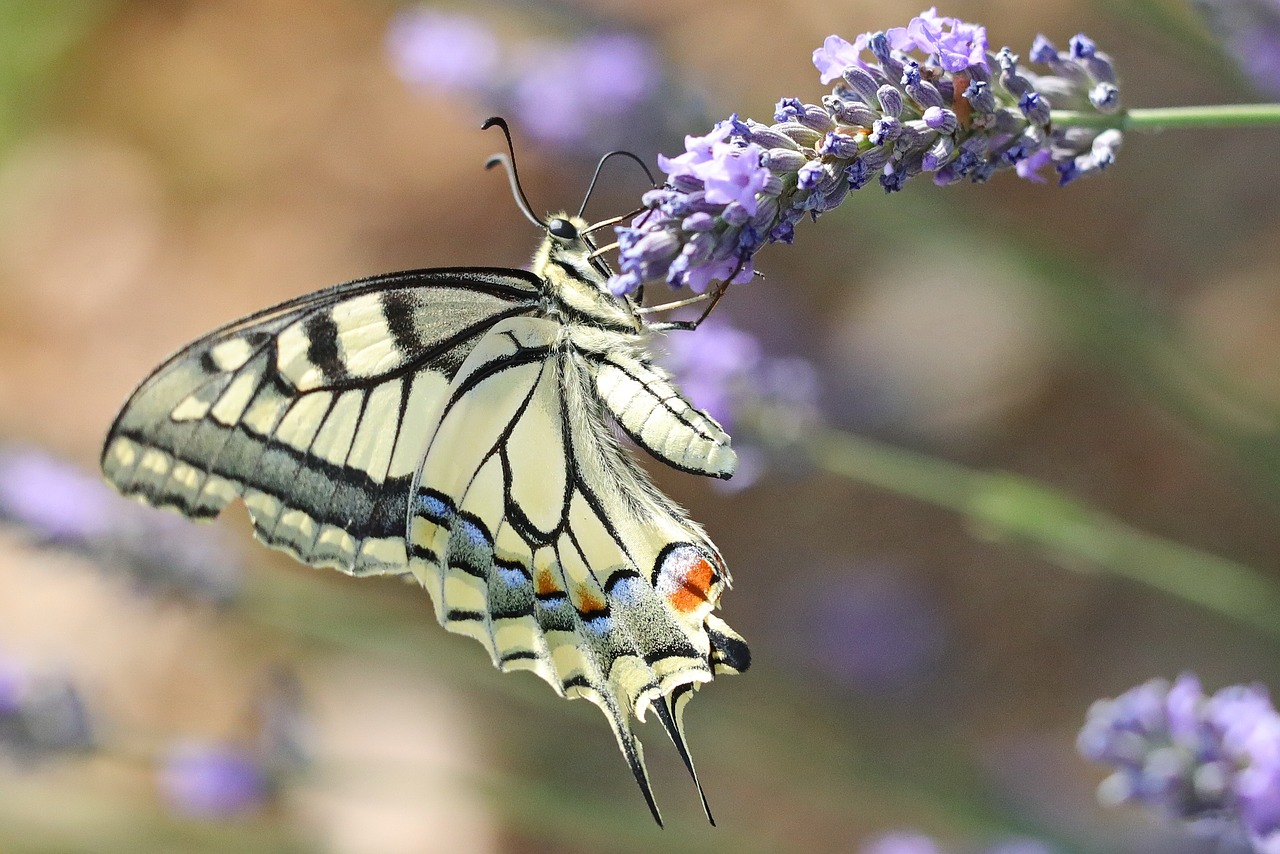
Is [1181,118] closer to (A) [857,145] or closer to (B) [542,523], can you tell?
(A) [857,145]

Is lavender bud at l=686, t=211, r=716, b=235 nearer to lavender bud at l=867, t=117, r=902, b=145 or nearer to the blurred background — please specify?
lavender bud at l=867, t=117, r=902, b=145

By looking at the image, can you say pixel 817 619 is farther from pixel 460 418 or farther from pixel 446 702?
pixel 460 418

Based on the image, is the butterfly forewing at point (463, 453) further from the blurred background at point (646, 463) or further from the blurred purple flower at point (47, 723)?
the blurred purple flower at point (47, 723)

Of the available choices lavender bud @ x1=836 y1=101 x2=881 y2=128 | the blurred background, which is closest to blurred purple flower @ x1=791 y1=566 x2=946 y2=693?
the blurred background

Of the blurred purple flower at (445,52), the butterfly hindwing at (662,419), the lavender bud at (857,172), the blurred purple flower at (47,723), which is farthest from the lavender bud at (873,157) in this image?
the blurred purple flower at (47,723)

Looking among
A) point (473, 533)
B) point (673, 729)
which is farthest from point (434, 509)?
point (673, 729)

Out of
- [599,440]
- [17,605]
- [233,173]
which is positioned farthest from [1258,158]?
[17,605]
